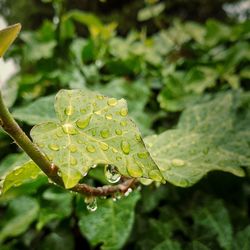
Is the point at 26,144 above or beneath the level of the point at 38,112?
above

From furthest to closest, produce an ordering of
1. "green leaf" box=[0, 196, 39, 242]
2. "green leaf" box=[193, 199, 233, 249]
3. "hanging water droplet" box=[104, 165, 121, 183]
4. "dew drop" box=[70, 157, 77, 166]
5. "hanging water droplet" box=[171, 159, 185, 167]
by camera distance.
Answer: "green leaf" box=[0, 196, 39, 242] < "green leaf" box=[193, 199, 233, 249] < "hanging water droplet" box=[171, 159, 185, 167] < "hanging water droplet" box=[104, 165, 121, 183] < "dew drop" box=[70, 157, 77, 166]

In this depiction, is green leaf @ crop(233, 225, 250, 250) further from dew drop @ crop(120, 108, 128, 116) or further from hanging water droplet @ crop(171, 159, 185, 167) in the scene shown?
dew drop @ crop(120, 108, 128, 116)

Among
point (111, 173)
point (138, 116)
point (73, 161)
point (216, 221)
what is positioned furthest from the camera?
point (138, 116)

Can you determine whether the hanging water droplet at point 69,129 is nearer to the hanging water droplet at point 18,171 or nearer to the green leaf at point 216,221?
the hanging water droplet at point 18,171

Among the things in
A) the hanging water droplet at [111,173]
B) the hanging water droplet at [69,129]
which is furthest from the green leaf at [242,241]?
the hanging water droplet at [69,129]

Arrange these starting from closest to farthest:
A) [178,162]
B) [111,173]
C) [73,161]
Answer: [73,161] < [111,173] < [178,162]

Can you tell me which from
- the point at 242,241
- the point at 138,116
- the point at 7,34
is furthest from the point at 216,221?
the point at 7,34

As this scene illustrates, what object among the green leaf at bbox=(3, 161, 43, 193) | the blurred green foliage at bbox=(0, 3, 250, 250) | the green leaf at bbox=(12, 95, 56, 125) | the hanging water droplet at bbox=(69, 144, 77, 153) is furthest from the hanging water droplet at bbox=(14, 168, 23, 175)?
the green leaf at bbox=(12, 95, 56, 125)

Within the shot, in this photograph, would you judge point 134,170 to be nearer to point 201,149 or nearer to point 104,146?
point 104,146
